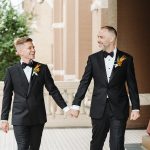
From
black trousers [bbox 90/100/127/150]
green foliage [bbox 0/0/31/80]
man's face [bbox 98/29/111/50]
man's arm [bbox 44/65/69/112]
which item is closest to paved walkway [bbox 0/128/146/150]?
black trousers [bbox 90/100/127/150]

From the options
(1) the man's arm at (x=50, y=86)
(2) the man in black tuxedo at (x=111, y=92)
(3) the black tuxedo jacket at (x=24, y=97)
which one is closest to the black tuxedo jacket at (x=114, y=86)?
(2) the man in black tuxedo at (x=111, y=92)

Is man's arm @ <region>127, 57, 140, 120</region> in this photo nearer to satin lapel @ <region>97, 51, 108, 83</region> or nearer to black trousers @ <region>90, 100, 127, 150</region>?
black trousers @ <region>90, 100, 127, 150</region>

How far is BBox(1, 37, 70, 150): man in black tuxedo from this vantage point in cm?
587

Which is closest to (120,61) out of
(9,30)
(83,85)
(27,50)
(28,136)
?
(83,85)

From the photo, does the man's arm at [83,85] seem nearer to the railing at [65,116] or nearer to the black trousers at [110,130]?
the black trousers at [110,130]

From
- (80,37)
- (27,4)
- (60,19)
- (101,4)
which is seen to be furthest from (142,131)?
(27,4)

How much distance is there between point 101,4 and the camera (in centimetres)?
1375

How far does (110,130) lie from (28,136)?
0.90m

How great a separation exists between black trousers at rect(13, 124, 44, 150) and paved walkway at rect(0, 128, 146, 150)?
3.74 m

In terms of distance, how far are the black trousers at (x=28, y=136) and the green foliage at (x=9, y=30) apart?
13.8 metres

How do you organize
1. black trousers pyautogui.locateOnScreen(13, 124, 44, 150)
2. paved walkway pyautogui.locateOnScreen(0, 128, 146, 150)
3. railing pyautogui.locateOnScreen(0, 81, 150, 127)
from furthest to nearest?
railing pyautogui.locateOnScreen(0, 81, 150, 127) < paved walkway pyautogui.locateOnScreen(0, 128, 146, 150) < black trousers pyautogui.locateOnScreen(13, 124, 44, 150)

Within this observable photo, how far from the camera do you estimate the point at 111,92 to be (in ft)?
20.2

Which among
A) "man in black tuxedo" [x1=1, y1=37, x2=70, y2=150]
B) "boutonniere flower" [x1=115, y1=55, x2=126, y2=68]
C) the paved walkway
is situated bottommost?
the paved walkway

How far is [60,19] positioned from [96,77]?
69.2 ft
